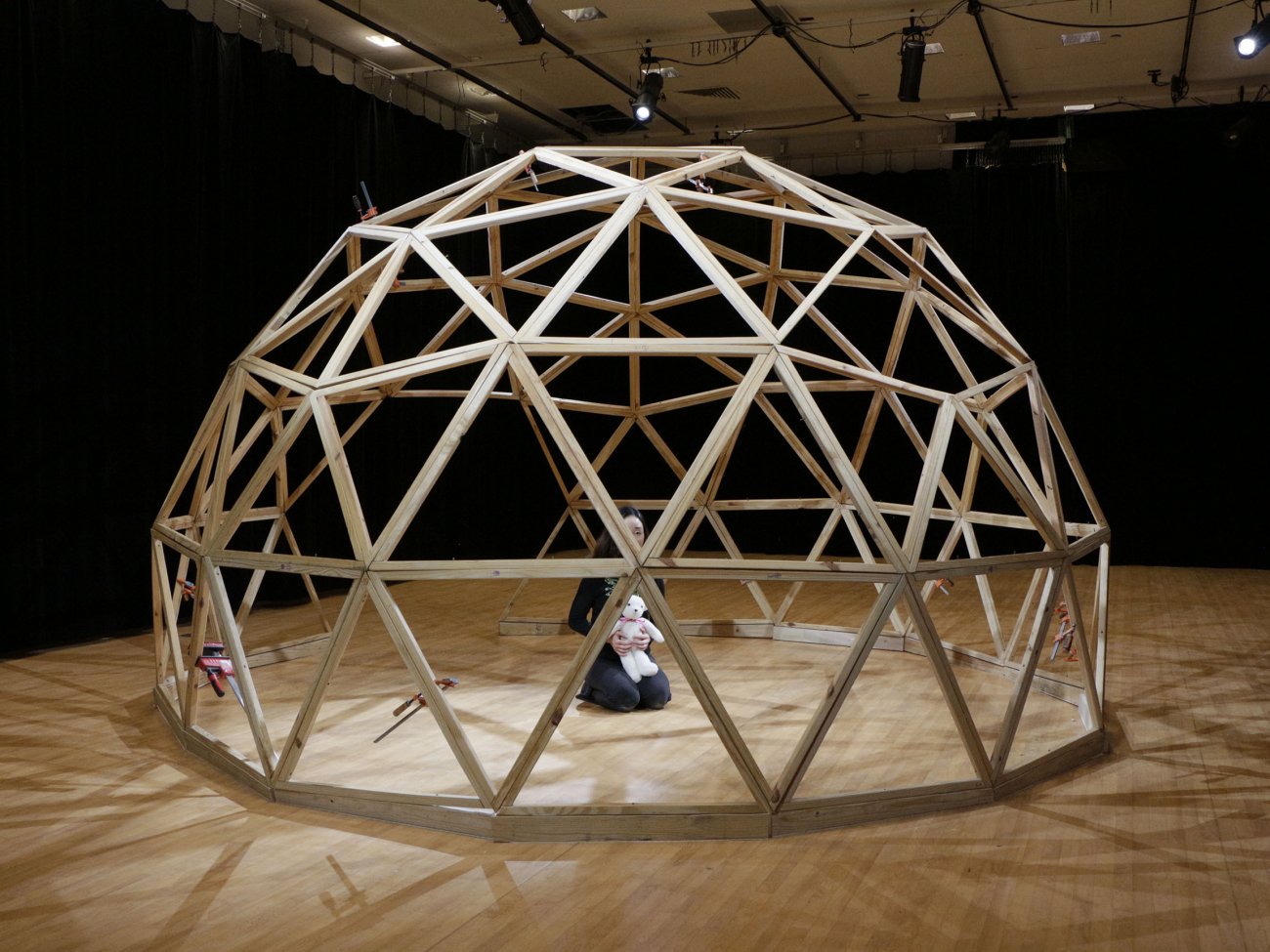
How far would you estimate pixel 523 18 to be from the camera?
6934 mm

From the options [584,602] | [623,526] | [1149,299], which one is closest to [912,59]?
[1149,299]

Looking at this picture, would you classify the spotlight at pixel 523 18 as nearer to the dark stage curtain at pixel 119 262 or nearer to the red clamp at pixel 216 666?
the dark stage curtain at pixel 119 262

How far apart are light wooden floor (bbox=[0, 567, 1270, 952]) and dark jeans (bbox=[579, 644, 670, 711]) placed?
168 centimetres

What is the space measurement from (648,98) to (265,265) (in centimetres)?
334

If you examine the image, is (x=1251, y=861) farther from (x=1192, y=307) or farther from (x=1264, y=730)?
(x=1192, y=307)

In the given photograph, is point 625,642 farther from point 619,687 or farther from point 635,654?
point 619,687

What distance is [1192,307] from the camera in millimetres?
11305

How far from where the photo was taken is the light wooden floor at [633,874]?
3.15 m

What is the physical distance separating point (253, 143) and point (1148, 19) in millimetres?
7130

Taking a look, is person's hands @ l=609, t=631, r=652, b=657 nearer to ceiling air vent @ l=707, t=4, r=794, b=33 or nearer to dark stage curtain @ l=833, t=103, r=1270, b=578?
ceiling air vent @ l=707, t=4, r=794, b=33

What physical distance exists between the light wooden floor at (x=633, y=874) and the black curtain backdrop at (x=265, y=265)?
2960 millimetres

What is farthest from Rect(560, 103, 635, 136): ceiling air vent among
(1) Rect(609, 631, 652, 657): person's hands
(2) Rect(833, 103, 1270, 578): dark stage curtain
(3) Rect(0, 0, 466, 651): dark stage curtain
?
(1) Rect(609, 631, 652, 657): person's hands

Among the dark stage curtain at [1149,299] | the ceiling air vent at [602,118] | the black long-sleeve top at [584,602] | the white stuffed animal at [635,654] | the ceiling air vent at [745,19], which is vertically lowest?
the white stuffed animal at [635,654]

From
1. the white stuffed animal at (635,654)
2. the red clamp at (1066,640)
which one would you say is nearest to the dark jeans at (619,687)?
the white stuffed animal at (635,654)
